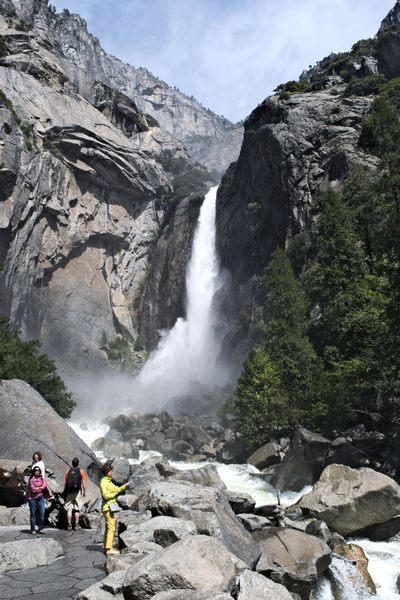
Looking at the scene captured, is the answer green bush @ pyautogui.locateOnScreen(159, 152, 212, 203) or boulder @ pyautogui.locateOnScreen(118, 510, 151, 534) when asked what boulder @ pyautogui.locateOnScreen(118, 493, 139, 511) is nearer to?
boulder @ pyautogui.locateOnScreen(118, 510, 151, 534)

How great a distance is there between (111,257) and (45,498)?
2919 inches

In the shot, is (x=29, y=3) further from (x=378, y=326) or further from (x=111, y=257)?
(x=378, y=326)

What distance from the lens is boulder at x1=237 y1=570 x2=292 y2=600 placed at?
20.9 feet

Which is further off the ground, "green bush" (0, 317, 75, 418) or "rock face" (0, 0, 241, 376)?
"rock face" (0, 0, 241, 376)

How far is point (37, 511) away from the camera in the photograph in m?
11.5

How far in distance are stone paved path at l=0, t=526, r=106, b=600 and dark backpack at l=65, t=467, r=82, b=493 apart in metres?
1.42

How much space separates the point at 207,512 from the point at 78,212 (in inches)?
2816

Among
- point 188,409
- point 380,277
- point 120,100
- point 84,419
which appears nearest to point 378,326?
point 380,277

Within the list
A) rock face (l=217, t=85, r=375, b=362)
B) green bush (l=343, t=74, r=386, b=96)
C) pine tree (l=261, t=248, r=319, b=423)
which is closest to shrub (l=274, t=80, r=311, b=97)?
rock face (l=217, t=85, r=375, b=362)

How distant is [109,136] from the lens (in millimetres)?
82250

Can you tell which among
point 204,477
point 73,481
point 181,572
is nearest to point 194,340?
point 204,477

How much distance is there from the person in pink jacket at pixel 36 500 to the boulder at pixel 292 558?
5.25 m

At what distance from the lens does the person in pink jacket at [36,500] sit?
1142 centimetres

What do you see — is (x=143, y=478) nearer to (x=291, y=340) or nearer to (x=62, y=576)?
(x=62, y=576)
